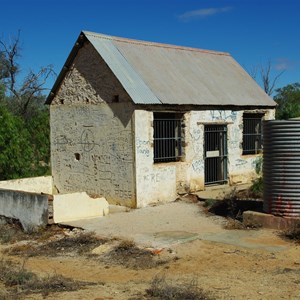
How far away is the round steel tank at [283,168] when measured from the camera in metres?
10.2

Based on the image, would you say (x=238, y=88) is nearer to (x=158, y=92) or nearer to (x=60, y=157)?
(x=158, y=92)

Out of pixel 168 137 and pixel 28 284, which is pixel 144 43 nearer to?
pixel 168 137

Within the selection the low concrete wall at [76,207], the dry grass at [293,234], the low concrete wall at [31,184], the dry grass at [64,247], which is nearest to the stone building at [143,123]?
the low concrete wall at [31,184]

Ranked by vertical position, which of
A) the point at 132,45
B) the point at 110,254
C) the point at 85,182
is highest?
the point at 132,45

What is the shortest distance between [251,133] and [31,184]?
801 cm

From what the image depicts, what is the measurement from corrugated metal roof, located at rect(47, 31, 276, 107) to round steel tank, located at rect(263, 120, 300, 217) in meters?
4.16

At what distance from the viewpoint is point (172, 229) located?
10953 millimetres

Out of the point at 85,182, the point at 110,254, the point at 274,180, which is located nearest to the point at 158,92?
the point at 85,182

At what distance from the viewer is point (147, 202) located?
13.6 m

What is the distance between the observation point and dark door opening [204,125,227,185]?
16.0 meters

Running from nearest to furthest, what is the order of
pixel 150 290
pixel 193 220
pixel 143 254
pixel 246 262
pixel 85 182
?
pixel 150 290, pixel 246 262, pixel 143 254, pixel 193 220, pixel 85 182

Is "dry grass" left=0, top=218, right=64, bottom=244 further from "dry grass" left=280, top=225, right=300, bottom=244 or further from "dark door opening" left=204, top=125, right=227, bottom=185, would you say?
"dark door opening" left=204, top=125, right=227, bottom=185

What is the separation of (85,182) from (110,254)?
5.75 meters

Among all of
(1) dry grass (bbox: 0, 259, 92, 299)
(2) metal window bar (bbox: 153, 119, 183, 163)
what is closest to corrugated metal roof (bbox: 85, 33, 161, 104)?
(2) metal window bar (bbox: 153, 119, 183, 163)
